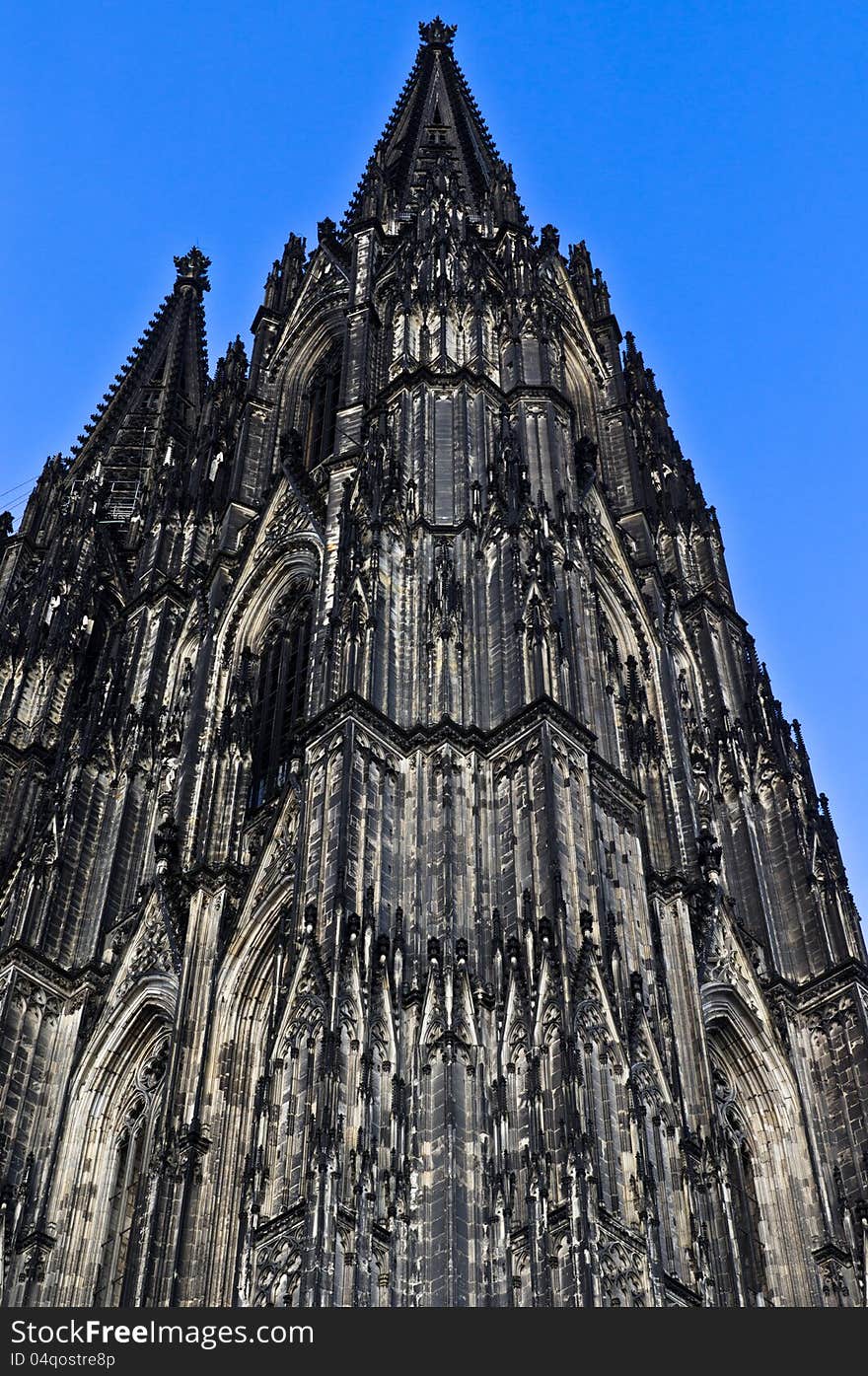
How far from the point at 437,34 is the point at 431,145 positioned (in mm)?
12834

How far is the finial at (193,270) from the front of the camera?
7106cm

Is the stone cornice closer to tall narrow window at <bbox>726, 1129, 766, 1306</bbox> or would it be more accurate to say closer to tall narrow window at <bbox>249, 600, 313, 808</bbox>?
tall narrow window at <bbox>249, 600, 313, 808</bbox>

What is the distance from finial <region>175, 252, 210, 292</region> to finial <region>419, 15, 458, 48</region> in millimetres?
12312

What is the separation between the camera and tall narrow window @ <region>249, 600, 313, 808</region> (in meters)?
32.7

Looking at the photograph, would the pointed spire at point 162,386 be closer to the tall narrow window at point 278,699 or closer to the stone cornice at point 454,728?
the tall narrow window at point 278,699

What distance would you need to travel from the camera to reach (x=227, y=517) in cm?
4088

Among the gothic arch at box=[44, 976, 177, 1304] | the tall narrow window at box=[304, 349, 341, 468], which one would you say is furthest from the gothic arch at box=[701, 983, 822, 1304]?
the tall narrow window at box=[304, 349, 341, 468]

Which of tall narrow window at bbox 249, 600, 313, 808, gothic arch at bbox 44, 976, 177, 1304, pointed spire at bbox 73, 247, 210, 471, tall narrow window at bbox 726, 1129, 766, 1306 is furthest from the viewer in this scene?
pointed spire at bbox 73, 247, 210, 471

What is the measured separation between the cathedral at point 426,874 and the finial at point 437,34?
1943 cm

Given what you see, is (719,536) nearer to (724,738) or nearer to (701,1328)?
(724,738)

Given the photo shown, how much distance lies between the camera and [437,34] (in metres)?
64.9

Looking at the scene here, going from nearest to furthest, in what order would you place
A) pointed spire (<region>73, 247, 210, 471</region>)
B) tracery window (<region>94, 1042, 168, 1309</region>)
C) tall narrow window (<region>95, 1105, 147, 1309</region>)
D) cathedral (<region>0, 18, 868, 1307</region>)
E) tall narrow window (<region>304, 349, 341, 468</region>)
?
cathedral (<region>0, 18, 868, 1307</region>), tracery window (<region>94, 1042, 168, 1309</region>), tall narrow window (<region>95, 1105, 147, 1309</region>), tall narrow window (<region>304, 349, 341, 468</region>), pointed spire (<region>73, 247, 210, 471</region>)

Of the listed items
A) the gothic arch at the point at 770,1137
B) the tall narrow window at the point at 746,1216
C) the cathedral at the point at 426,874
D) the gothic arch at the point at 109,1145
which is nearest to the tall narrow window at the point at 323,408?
the cathedral at the point at 426,874

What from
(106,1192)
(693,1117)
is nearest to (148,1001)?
(106,1192)
